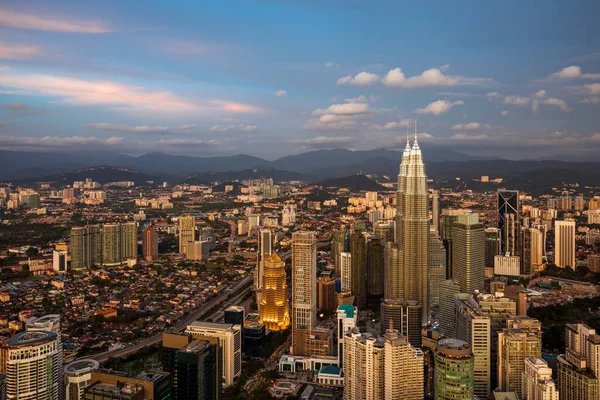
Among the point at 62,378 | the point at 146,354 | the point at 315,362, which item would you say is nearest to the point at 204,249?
the point at 146,354

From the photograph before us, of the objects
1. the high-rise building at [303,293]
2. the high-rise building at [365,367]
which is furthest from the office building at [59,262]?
the high-rise building at [365,367]

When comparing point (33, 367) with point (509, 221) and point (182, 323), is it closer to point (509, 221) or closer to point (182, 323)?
point (182, 323)

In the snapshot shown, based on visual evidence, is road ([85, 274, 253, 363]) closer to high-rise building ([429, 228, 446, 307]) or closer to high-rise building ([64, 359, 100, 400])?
high-rise building ([64, 359, 100, 400])

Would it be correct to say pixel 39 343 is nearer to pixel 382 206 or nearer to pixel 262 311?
pixel 262 311

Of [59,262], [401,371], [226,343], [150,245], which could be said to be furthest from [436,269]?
[59,262]

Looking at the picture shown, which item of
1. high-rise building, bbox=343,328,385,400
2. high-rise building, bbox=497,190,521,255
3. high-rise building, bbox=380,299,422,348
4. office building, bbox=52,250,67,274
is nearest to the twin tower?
high-rise building, bbox=380,299,422,348
